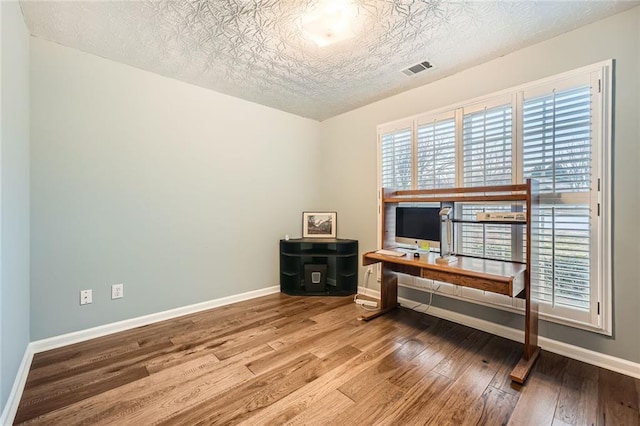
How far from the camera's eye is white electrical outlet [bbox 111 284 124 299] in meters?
2.53

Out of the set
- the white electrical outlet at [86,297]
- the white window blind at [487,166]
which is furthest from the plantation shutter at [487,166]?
the white electrical outlet at [86,297]

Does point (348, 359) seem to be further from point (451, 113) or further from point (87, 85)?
point (87, 85)

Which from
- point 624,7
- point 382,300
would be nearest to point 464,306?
point 382,300

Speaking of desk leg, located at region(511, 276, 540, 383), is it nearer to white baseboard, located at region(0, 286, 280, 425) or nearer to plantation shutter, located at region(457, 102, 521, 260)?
plantation shutter, located at region(457, 102, 521, 260)

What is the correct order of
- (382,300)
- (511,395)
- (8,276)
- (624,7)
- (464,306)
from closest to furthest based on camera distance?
(8,276), (511,395), (624,7), (464,306), (382,300)

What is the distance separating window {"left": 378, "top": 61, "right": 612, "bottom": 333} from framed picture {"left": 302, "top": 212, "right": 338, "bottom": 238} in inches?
68.2

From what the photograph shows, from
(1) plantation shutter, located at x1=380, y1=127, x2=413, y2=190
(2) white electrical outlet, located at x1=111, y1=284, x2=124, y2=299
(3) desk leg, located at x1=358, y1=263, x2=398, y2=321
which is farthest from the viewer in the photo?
(1) plantation shutter, located at x1=380, y1=127, x2=413, y2=190

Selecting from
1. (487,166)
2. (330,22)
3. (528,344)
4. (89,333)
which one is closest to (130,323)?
(89,333)

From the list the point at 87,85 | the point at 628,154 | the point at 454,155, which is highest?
the point at 87,85

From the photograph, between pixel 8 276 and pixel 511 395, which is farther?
pixel 511 395

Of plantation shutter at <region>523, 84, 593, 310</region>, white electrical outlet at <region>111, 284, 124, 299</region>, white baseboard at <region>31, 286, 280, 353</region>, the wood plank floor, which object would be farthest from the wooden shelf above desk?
white electrical outlet at <region>111, 284, 124, 299</region>

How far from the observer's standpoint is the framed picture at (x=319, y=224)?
3.99 m

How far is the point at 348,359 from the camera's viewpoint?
6.82ft

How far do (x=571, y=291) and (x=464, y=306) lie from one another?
863mm
